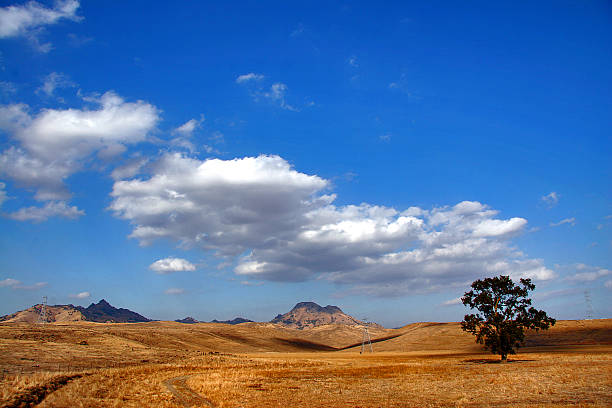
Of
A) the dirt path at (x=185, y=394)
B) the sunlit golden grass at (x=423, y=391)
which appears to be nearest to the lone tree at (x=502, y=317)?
the sunlit golden grass at (x=423, y=391)

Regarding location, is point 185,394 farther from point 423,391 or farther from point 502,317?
point 502,317

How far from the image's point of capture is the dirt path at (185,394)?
28.2 meters

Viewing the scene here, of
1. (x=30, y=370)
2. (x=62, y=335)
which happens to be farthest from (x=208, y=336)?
(x=30, y=370)

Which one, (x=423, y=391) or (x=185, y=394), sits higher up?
(x=423, y=391)

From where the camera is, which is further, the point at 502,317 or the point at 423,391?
the point at 502,317

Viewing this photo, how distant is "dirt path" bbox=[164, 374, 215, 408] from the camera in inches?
1109

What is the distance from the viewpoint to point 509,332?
62.4 meters

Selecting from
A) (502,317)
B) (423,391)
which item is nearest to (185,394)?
(423,391)

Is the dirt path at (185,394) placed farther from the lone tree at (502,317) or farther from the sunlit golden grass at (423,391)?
the lone tree at (502,317)

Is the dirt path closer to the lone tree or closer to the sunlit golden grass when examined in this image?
the sunlit golden grass

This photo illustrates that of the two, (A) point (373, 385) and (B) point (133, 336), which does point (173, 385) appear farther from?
(B) point (133, 336)

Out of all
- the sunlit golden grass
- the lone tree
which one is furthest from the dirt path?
the lone tree

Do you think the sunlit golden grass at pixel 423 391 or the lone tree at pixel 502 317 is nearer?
the sunlit golden grass at pixel 423 391

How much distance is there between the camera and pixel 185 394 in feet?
106
